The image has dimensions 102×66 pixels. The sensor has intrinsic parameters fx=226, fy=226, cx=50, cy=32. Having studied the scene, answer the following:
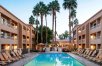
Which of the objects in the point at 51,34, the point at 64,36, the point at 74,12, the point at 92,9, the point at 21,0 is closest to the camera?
the point at 21,0

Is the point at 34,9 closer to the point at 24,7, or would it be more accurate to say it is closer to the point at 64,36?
the point at 24,7

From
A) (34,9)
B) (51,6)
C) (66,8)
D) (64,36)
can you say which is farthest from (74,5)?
(64,36)

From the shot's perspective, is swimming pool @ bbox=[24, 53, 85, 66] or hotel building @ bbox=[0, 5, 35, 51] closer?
swimming pool @ bbox=[24, 53, 85, 66]

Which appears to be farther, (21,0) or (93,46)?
(21,0)

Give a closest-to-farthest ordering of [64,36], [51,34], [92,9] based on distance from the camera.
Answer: [92,9] → [51,34] → [64,36]

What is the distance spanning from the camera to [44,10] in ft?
227

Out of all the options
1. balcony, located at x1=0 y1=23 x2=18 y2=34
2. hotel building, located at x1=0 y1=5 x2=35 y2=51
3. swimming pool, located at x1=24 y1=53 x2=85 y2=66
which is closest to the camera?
swimming pool, located at x1=24 y1=53 x2=85 y2=66

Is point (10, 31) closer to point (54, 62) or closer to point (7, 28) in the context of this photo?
point (7, 28)

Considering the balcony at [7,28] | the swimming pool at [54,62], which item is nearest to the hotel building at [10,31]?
the balcony at [7,28]

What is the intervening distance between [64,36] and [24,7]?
270ft

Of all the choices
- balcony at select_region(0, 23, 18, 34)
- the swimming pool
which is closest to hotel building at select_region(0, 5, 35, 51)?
balcony at select_region(0, 23, 18, 34)

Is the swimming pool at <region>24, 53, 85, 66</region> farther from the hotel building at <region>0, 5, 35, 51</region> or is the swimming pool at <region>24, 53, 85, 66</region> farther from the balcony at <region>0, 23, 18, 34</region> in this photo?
the hotel building at <region>0, 5, 35, 51</region>

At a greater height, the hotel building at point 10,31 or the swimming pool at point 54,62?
the hotel building at point 10,31

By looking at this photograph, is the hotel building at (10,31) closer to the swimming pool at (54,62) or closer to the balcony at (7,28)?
the balcony at (7,28)
